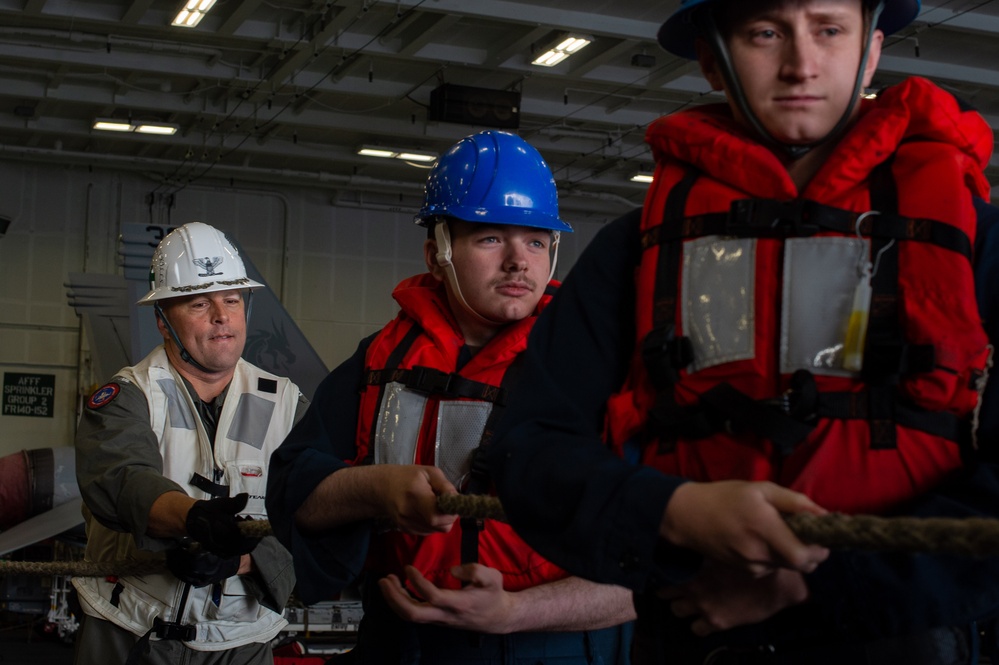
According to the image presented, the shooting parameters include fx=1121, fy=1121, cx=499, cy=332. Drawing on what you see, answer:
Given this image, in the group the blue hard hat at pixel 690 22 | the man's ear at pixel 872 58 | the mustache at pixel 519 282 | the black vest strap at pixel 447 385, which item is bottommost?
the black vest strap at pixel 447 385

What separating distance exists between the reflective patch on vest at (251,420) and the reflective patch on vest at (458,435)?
1782 mm

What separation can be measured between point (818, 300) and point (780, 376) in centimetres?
10

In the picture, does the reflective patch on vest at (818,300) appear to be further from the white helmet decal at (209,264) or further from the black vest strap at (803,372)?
the white helmet decal at (209,264)

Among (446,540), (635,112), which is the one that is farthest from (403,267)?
(446,540)

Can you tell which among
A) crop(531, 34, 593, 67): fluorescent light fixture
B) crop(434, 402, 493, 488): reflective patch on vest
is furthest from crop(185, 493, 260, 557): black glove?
crop(531, 34, 593, 67): fluorescent light fixture

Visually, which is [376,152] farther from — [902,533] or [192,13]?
[902,533]

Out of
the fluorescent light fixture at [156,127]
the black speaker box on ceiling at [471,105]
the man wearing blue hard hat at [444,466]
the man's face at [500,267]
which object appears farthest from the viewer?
the fluorescent light fixture at [156,127]

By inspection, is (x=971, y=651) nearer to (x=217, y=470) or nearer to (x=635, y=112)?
(x=217, y=470)

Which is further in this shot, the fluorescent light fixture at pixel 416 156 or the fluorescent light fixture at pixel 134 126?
the fluorescent light fixture at pixel 416 156

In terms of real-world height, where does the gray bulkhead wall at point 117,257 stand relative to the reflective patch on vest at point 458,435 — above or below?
above

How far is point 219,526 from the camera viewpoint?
3.03 m

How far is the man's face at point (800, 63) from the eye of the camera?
1430 millimetres

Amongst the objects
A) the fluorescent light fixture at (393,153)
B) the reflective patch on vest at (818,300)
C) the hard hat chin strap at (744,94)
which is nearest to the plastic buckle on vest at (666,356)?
the reflective patch on vest at (818,300)

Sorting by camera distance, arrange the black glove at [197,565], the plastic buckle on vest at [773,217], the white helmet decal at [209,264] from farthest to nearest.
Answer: the white helmet decal at [209,264] < the black glove at [197,565] < the plastic buckle on vest at [773,217]
